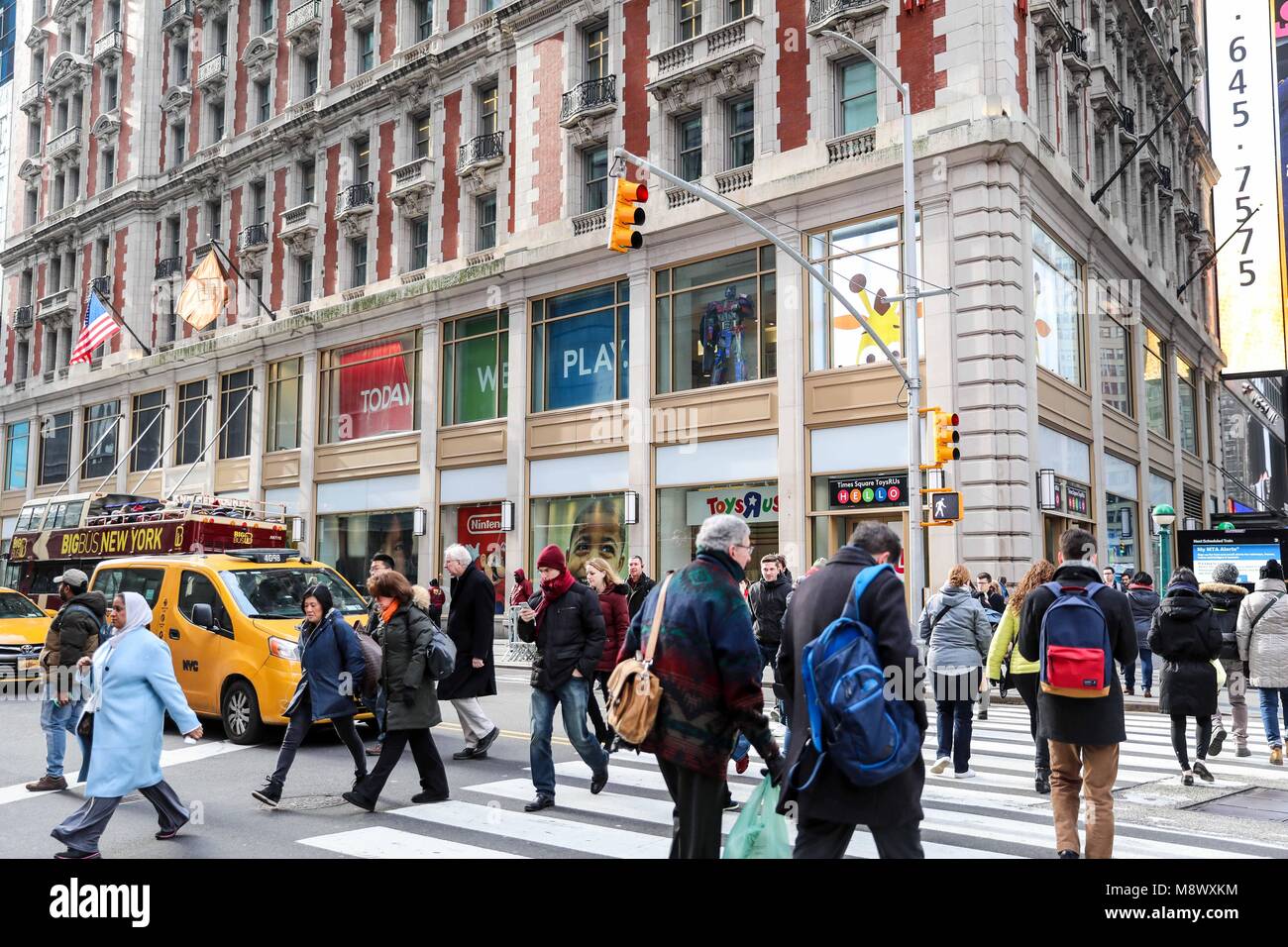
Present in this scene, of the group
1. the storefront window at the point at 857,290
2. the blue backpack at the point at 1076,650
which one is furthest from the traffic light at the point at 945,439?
the blue backpack at the point at 1076,650

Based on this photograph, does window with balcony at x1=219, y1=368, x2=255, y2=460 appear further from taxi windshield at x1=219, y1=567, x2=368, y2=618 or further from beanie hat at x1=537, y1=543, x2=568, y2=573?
beanie hat at x1=537, y1=543, x2=568, y2=573

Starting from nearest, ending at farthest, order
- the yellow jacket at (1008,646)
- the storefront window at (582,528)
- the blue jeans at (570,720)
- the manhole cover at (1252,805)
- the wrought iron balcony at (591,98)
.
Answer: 1. the manhole cover at (1252,805)
2. the blue jeans at (570,720)
3. the yellow jacket at (1008,646)
4. the storefront window at (582,528)
5. the wrought iron balcony at (591,98)

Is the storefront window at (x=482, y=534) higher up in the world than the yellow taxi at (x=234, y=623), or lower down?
higher up

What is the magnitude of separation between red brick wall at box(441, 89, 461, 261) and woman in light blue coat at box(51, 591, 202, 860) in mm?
25790

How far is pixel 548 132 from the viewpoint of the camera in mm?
29609

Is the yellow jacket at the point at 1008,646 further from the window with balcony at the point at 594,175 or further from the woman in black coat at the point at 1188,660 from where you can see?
the window with balcony at the point at 594,175

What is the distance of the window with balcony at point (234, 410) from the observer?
38.7 meters

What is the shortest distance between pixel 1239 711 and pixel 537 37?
81.6ft

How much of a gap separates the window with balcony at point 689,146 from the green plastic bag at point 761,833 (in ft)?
75.4

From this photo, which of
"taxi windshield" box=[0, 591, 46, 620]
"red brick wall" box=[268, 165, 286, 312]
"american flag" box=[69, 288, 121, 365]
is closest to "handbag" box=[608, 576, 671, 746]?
"taxi windshield" box=[0, 591, 46, 620]

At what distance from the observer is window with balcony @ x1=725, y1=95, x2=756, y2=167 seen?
25.6 m
